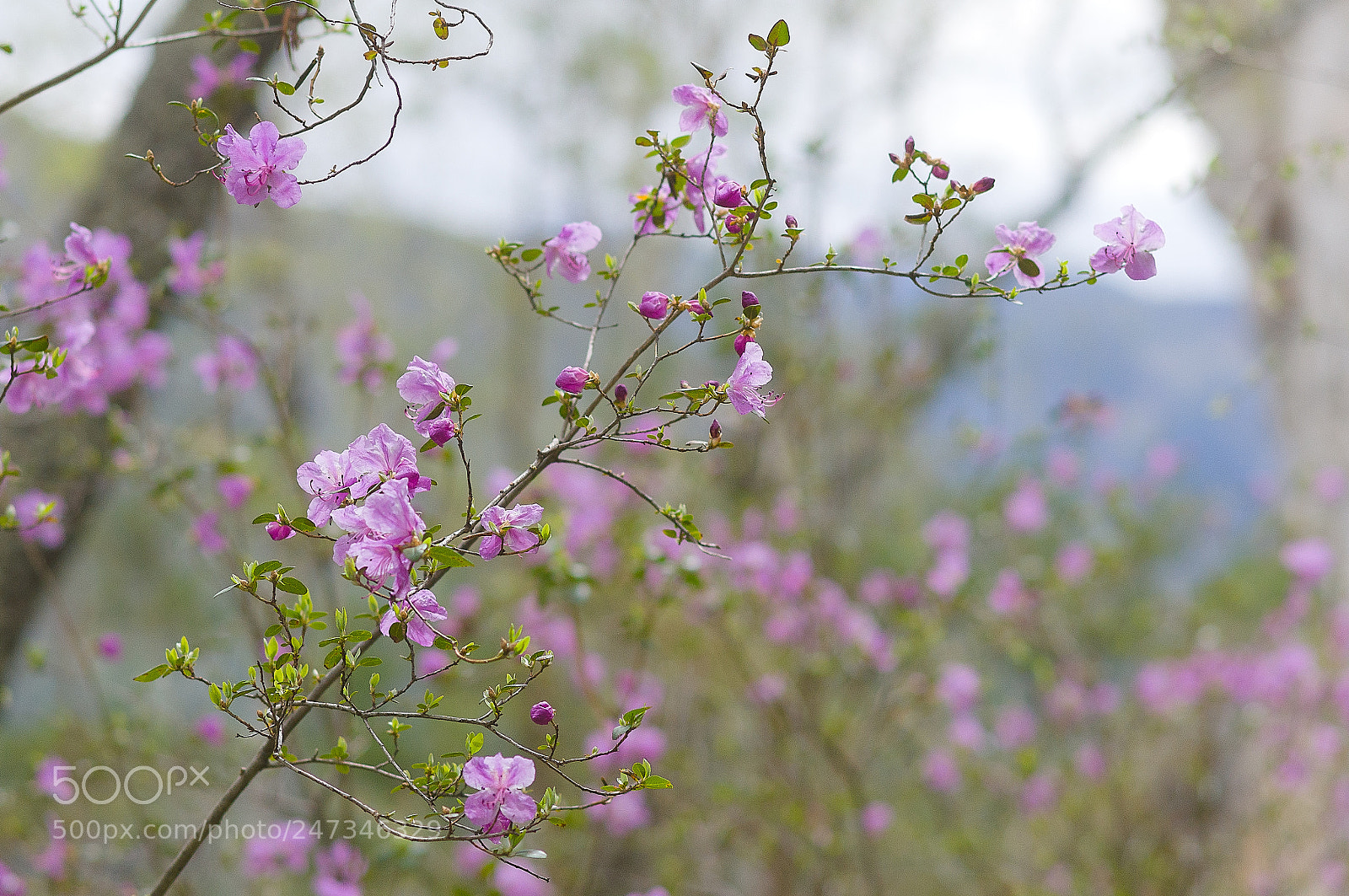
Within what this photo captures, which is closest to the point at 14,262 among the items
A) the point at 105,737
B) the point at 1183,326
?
the point at 105,737

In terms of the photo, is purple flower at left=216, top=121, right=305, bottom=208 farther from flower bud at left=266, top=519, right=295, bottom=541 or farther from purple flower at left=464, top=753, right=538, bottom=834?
purple flower at left=464, top=753, right=538, bottom=834

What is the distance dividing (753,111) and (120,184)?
1689 mm

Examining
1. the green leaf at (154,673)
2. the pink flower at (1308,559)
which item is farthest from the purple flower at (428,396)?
the pink flower at (1308,559)

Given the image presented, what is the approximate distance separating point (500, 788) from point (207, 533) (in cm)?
127

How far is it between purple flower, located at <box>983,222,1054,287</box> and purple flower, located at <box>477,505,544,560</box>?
51 centimetres

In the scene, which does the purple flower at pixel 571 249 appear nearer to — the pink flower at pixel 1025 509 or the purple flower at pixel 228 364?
the purple flower at pixel 228 364

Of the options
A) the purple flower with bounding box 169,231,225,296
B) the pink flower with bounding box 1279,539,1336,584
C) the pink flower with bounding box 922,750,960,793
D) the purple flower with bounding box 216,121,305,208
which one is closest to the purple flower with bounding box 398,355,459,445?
the purple flower with bounding box 216,121,305,208

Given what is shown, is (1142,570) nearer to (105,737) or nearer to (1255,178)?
(1255,178)

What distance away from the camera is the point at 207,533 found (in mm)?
1777

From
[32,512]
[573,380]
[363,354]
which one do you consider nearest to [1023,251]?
[573,380]

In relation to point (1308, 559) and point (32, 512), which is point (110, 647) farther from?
point (1308, 559)

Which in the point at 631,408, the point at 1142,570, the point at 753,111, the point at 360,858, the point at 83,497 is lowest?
the point at 360,858

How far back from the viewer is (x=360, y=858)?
164cm

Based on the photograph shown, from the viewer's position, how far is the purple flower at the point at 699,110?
0.90 m
